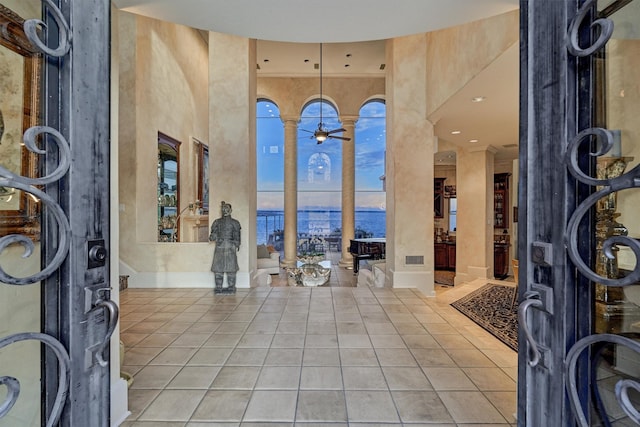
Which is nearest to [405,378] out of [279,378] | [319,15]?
[279,378]

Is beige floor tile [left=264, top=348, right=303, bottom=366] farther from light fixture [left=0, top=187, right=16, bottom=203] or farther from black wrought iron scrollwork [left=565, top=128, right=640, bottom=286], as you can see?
black wrought iron scrollwork [left=565, top=128, right=640, bottom=286]

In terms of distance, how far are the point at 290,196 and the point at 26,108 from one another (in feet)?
26.8

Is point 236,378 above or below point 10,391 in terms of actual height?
below

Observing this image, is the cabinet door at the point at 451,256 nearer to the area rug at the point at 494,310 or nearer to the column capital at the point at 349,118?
the area rug at the point at 494,310

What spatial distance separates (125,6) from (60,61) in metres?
0.76

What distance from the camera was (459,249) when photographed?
24.9 ft

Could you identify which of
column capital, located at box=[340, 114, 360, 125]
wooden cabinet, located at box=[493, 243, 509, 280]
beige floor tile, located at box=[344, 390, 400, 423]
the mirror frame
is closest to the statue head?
beige floor tile, located at box=[344, 390, 400, 423]

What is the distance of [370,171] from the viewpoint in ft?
37.0

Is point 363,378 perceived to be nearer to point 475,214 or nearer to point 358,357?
point 358,357

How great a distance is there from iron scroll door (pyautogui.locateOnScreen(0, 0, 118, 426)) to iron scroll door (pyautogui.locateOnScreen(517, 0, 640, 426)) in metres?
1.29

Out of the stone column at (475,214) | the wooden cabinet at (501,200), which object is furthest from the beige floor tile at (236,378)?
the wooden cabinet at (501,200)

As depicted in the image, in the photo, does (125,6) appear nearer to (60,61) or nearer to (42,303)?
(60,61)

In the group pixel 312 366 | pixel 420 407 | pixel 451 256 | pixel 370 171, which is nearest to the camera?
pixel 420 407

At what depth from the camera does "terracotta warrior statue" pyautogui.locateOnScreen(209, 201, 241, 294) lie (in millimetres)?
4663
